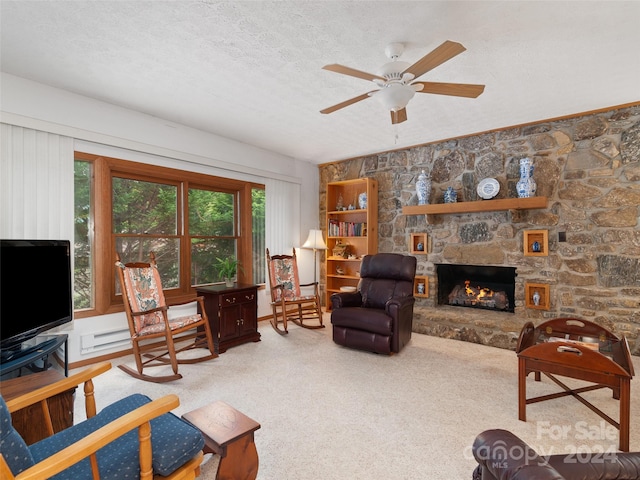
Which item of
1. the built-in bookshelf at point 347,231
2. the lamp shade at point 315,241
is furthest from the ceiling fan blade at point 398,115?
the lamp shade at point 315,241

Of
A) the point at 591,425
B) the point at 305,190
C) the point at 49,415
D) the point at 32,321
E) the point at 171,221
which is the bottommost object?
the point at 591,425

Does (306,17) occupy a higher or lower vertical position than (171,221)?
higher

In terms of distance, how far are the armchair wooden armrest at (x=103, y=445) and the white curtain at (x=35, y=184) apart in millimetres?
2531

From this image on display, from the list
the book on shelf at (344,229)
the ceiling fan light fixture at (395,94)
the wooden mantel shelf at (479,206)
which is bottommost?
the book on shelf at (344,229)

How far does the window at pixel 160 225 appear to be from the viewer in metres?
3.31

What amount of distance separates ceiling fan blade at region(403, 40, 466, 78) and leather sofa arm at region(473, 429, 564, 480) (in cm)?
178

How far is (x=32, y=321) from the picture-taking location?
2219 millimetres

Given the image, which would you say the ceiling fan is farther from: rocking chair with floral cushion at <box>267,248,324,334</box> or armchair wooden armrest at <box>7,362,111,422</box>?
rocking chair with floral cushion at <box>267,248,324,334</box>

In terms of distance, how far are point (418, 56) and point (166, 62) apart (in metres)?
1.93

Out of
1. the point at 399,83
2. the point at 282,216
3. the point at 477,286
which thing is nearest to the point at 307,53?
the point at 399,83

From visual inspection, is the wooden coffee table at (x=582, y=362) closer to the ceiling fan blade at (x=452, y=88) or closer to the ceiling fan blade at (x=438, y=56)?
the ceiling fan blade at (x=452, y=88)

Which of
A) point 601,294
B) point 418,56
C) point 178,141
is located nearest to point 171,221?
point 178,141

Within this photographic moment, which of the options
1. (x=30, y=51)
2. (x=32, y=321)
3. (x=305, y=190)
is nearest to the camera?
(x=32, y=321)

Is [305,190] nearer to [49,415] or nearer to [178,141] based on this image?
[178,141]
